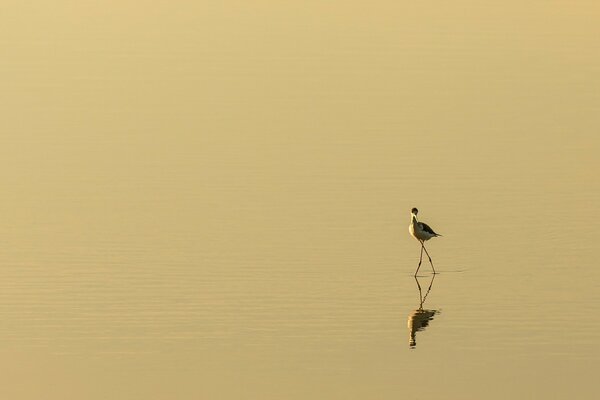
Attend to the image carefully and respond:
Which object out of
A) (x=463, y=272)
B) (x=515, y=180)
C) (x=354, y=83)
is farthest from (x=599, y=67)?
(x=463, y=272)

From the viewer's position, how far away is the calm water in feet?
59.4

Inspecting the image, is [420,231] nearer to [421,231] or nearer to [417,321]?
[421,231]

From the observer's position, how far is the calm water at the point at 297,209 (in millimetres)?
18094

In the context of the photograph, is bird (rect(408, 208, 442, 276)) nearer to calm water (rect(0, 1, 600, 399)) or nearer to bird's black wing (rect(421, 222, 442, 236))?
bird's black wing (rect(421, 222, 442, 236))

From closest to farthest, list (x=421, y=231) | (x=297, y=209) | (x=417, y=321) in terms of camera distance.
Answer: (x=417, y=321) → (x=421, y=231) → (x=297, y=209)

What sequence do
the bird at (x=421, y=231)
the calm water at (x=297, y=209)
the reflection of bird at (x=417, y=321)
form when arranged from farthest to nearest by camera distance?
the bird at (x=421, y=231), the reflection of bird at (x=417, y=321), the calm water at (x=297, y=209)

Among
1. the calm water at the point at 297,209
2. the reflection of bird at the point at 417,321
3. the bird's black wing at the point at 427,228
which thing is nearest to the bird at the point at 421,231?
the bird's black wing at the point at 427,228

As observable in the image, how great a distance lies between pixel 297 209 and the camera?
89.1 ft

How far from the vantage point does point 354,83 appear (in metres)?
40.3

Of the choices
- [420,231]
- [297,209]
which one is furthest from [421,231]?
[297,209]

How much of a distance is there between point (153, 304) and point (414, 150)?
1250 centimetres

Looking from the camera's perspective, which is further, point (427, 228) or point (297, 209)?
point (297, 209)

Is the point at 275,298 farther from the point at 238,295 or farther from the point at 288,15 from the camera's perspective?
the point at 288,15

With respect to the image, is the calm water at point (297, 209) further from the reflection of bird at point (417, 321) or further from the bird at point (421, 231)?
the bird at point (421, 231)
